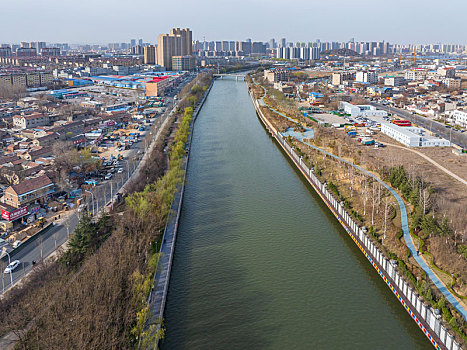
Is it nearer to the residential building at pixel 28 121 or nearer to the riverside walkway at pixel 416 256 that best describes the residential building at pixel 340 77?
the residential building at pixel 28 121

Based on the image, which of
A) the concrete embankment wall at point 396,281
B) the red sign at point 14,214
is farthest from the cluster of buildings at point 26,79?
the concrete embankment wall at point 396,281

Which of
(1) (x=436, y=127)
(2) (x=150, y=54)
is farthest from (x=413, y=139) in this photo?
(2) (x=150, y=54)

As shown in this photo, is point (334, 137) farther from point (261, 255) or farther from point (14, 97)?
point (14, 97)

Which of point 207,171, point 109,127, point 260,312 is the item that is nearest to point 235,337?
point 260,312

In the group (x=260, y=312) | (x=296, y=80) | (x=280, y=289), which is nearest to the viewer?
(x=260, y=312)

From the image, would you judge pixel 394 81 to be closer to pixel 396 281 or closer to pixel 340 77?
pixel 340 77

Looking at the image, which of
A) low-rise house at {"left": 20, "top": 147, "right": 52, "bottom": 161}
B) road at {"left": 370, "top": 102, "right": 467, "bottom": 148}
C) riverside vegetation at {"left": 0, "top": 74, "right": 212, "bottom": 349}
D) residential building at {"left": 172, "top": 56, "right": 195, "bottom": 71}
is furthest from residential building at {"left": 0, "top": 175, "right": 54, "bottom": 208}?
residential building at {"left": 172, "top": 56, "right": 195, "bottom": 71}
